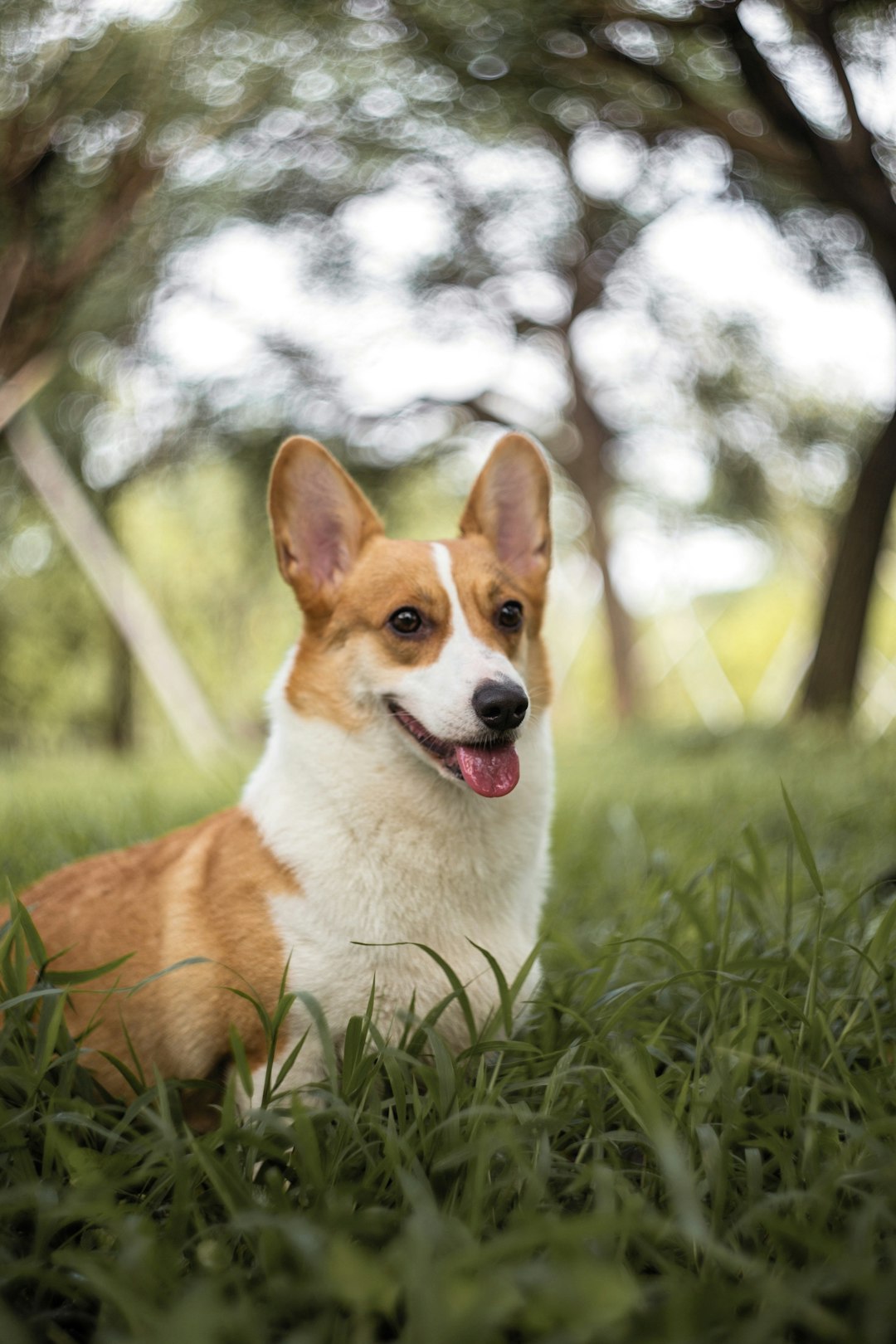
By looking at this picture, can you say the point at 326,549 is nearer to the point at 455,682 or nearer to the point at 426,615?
the point at 426,615

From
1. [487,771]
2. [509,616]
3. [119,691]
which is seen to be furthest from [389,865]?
[119,691]

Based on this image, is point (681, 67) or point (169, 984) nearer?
point (169, 984)

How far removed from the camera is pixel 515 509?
269 cm

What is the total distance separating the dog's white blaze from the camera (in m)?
2.04

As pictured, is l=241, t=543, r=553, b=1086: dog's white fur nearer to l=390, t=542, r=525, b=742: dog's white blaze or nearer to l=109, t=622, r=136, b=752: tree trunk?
l=390, t=542, r=525, b=742: dog's white blaze

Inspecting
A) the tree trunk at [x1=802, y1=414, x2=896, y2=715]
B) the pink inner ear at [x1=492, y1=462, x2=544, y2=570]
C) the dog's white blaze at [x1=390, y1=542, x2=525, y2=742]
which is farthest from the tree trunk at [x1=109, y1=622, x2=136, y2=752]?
the dog's white blaze at [x1=390, y1=542, x2=525, y2=742]

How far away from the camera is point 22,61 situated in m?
5.63

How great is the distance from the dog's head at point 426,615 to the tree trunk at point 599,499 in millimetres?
9295

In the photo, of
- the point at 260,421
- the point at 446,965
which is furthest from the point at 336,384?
the point at 446,965

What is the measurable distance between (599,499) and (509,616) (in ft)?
31.7

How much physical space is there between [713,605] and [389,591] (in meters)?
16.5

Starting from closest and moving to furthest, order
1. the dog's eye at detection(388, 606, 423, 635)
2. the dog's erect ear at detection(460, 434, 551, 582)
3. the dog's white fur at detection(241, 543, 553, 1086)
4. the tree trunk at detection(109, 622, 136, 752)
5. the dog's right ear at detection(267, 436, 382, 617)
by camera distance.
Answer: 1. the dog's white fur at detection(241, 543, 553, 1086)
2. the dog's eye at detection(388, 606, 423, 635)
3. the dog's right ear at detection(267, 436, 382, 617)
4. the dog's erect ear at detection(460, 434, 551, 582)
5. the tree trunk at detection(109, 622, 136, 752)

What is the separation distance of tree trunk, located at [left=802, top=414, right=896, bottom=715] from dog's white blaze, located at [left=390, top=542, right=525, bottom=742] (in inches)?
252

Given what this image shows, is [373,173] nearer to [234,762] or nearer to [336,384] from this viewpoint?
[336,384]
